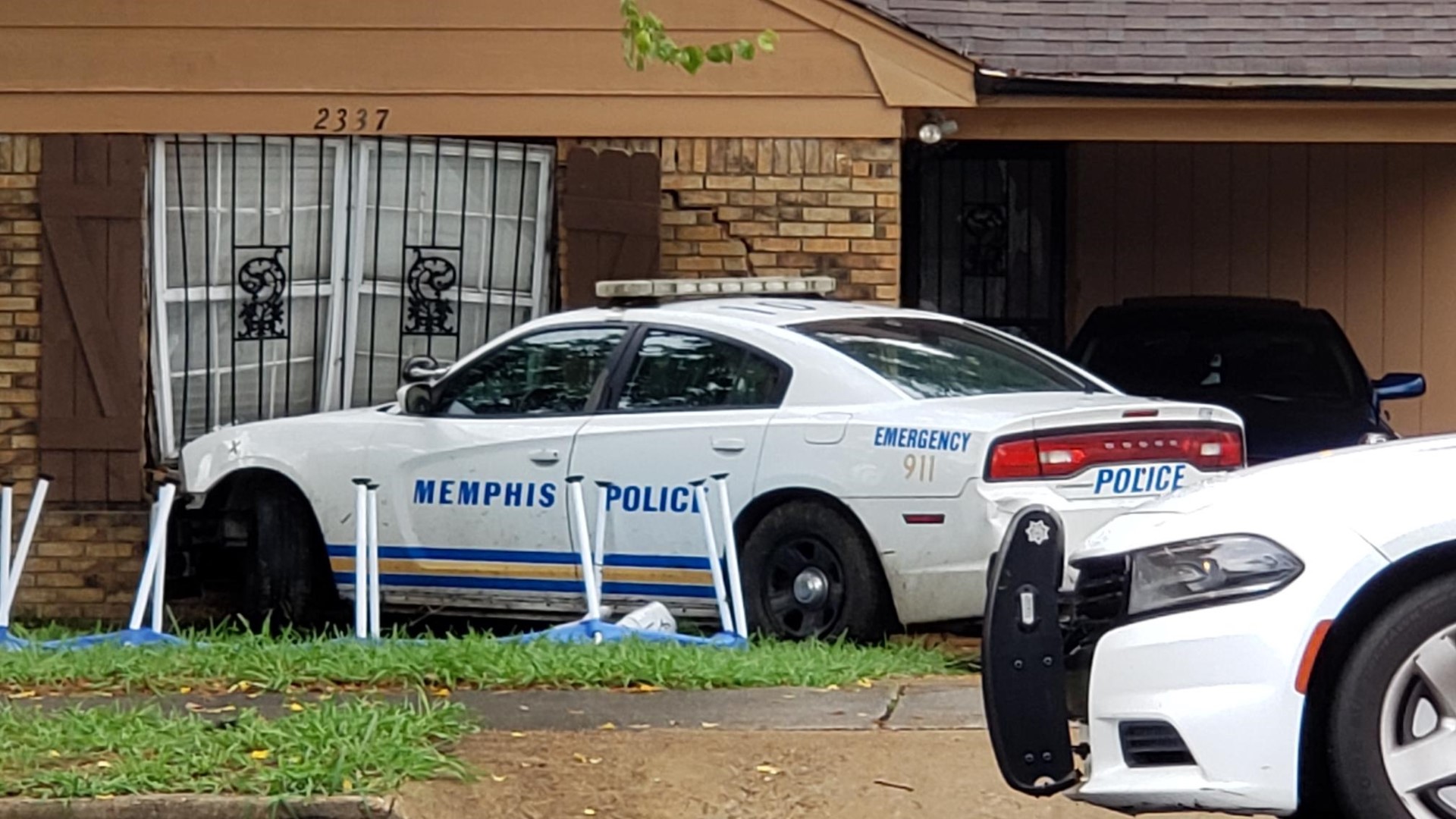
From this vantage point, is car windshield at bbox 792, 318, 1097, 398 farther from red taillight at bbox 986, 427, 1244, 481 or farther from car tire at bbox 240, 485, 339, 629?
car tire at bbox 240, 485, 339, 629

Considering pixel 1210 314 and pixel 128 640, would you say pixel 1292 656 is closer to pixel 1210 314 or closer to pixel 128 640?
pixel 128 640

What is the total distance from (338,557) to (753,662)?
2.49m

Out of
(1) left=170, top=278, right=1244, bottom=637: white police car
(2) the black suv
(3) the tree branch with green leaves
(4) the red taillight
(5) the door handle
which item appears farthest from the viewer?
(2) the black suv

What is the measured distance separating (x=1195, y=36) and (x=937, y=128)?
1428 mm

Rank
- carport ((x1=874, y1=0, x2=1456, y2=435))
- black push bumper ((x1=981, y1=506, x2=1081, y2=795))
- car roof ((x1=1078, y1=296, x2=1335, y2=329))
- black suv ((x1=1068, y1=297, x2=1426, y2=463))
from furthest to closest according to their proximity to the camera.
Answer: carport ((x1=874, y1=0, x2=1456, y2=435)) → car roof ((x1=1078, y1=296, x2=1335, y2=329)) → black suv ((x1=1068, y1=297, x2=1426, y2=463)) → black push bumper ((x1=981, y1=506, x2=1081, y2=795))

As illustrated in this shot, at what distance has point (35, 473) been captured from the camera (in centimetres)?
1093

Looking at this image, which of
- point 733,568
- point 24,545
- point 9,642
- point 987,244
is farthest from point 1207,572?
point 987,244

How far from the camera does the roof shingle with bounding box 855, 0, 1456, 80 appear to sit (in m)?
11.0

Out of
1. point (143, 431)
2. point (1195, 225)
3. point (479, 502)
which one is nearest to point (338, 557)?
point (479, 502)

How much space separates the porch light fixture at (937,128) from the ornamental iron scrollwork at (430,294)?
2.44 metres

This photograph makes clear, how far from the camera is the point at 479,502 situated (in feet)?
30.5

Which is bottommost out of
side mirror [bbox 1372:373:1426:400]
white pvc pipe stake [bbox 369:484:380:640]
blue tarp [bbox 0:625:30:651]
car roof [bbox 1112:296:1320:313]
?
blue tarp [bbox 0:625:30:651]

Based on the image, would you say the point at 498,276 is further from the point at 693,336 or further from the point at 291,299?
the point at 693,336

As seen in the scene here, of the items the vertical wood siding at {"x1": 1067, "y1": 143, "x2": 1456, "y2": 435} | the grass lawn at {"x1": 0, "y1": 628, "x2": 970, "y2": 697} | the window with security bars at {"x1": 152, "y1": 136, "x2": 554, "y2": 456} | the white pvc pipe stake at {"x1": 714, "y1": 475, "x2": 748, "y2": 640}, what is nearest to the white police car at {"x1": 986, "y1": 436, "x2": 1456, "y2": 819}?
the grass lawn at {"x1": 0, "y1": 628, "x2": 970, "y2": 697}
